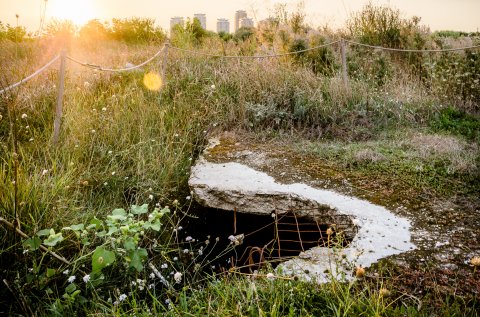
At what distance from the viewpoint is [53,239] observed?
2.17 meters

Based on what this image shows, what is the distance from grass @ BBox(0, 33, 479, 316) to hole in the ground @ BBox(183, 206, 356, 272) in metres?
0.36

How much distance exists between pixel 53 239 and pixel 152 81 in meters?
4.71

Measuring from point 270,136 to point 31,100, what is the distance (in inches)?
128

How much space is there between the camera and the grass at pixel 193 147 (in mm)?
2166

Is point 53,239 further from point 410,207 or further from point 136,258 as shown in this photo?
point 410,207

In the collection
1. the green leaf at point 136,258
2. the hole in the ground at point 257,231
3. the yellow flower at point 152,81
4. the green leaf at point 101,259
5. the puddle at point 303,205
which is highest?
the yellow flower at point 152,81

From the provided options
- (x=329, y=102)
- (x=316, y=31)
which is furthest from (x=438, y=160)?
(x=316, y=31)

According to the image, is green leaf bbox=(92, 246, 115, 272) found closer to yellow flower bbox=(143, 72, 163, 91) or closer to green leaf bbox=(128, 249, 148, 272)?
green leaf bbox=(128, 249, 148, 272)

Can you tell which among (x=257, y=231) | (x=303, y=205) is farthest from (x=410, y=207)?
(x=257, y=231)

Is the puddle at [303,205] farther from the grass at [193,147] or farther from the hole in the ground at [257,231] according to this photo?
the grass at [193,147]

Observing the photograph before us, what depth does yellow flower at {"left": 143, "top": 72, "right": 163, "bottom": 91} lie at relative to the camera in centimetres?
627

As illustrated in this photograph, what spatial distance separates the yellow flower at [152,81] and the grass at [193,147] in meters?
0.12

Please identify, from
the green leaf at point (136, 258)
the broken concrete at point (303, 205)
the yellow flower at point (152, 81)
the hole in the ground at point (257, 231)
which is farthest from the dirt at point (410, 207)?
the yellow flower at point (152, 81)

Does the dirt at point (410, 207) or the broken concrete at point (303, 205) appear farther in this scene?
the broken concrete at point (303, 205)
